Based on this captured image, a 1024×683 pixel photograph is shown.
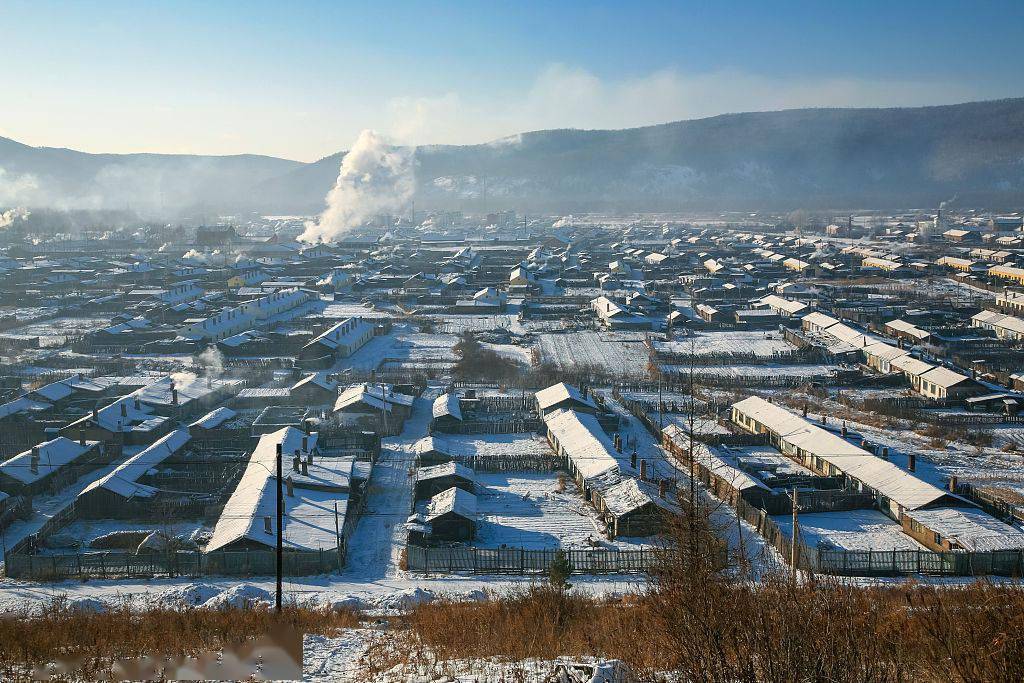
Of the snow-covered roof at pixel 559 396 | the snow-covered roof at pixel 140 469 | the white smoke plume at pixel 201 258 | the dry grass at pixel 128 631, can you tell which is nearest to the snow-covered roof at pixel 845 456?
the snow-covered roof at pixel 559 396

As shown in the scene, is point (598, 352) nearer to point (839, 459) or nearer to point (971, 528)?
point (839, 459)

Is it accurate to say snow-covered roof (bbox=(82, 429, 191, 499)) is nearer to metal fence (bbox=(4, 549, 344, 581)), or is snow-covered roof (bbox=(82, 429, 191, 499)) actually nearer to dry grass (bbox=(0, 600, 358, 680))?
metal fence (bbox=(4, 549, 344, 581))

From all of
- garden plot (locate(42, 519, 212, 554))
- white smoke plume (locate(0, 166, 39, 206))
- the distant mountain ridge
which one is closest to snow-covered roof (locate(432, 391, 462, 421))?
garden plot (locate(42, 519, 212, 554))

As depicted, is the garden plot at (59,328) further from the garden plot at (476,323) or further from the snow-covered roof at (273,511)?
the snow-covered roof at (273,511)

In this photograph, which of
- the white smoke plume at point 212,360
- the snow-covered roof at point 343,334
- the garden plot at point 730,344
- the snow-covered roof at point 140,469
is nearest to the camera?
the snow-covered roof at point 140,469

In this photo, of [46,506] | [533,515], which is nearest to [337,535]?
[533,515]

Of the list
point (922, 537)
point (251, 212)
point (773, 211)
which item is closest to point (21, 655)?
point (922, 537)

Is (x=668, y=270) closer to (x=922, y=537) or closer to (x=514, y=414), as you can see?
(x=514, y=414)
